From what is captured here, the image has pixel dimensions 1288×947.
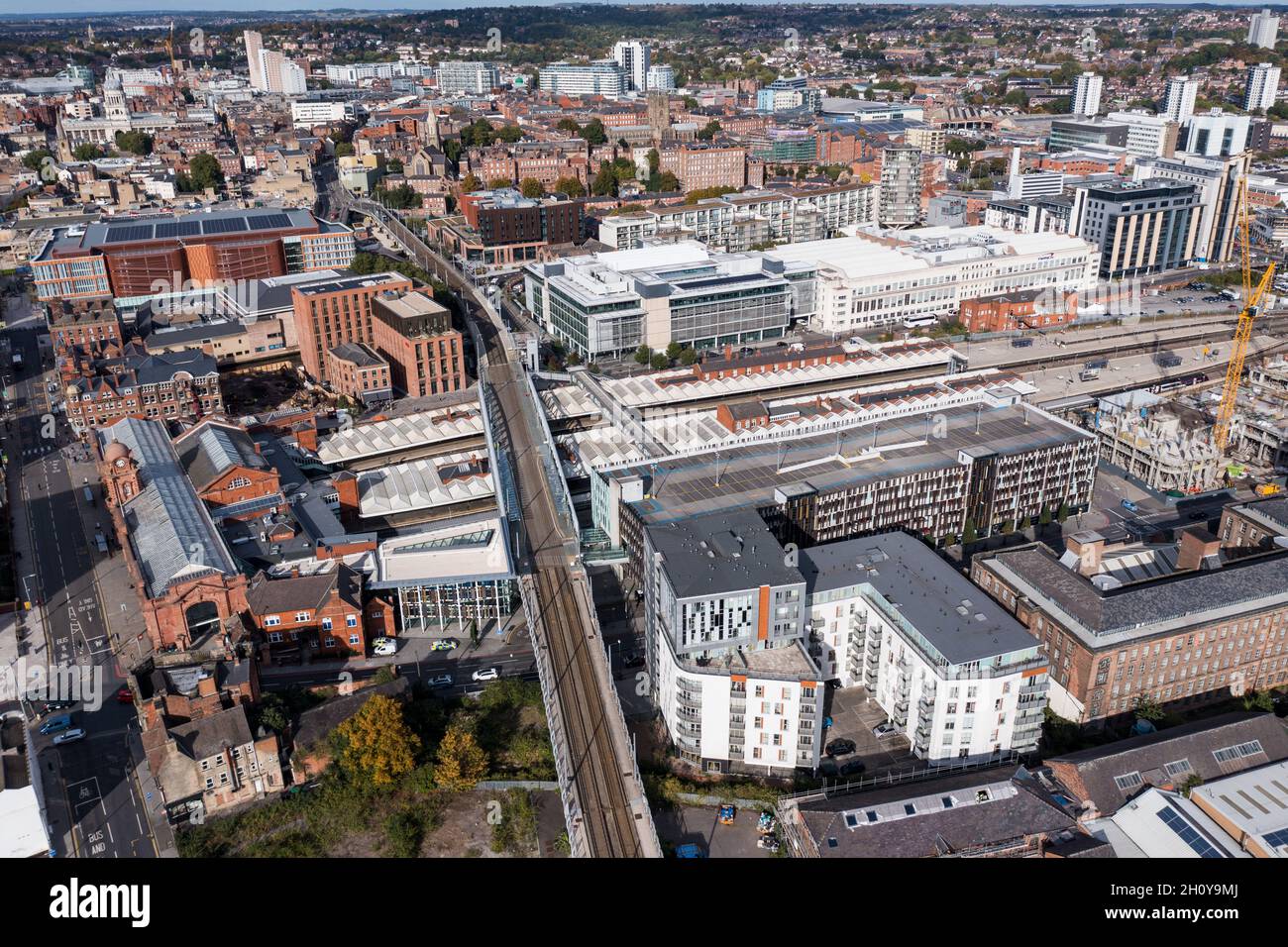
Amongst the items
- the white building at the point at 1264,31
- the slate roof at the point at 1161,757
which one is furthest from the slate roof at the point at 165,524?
the white building at the point at 1264,31

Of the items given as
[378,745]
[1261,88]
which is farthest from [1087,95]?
[378,745]

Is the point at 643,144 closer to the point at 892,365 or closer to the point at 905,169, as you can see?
the point at 905,169

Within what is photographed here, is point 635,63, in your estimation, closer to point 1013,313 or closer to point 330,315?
point 1013,313

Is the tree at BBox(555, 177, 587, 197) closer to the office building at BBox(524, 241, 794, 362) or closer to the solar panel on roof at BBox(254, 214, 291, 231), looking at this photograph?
the solar panel on roof at BBox(254, 214, 291, 231)

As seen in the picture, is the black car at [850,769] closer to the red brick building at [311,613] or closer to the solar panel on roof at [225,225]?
the red brick building at [311,613]

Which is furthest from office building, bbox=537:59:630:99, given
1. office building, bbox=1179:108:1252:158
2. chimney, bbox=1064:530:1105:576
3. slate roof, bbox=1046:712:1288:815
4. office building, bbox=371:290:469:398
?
slate roof, bbox=1046:712:1288:815

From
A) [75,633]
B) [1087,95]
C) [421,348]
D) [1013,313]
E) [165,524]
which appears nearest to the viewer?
[75,633]
